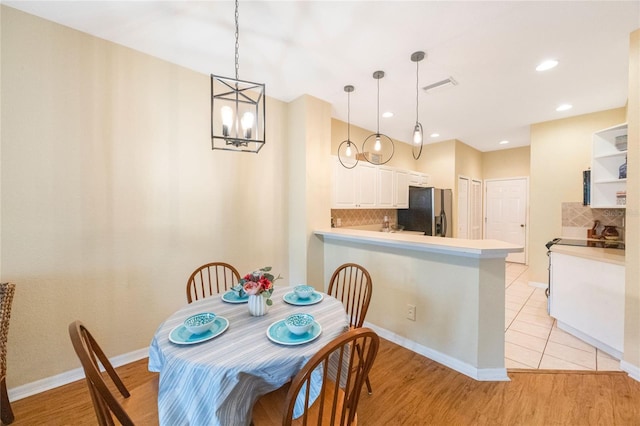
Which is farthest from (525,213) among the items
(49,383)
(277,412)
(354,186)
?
(49,383)

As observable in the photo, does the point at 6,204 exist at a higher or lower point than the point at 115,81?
lower

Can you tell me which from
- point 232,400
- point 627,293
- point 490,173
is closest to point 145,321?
point 232,400

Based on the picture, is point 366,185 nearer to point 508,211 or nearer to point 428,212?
point 428,212

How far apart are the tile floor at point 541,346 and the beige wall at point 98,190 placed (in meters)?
3.03

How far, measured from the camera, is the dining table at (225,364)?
985 millimetres

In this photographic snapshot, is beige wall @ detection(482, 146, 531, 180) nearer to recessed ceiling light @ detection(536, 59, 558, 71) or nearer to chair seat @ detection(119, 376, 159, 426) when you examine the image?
recessed ceiling light @ detection(536, 59, 558, 71)

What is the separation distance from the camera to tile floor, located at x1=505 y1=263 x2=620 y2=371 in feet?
7.14

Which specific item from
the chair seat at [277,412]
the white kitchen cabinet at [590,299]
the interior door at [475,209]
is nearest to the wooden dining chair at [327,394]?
the chair seat at [277,412]

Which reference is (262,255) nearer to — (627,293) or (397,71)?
(397,71)

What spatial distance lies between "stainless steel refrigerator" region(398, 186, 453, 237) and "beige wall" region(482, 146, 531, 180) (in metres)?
2.12

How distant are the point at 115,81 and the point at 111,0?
1.99 feet

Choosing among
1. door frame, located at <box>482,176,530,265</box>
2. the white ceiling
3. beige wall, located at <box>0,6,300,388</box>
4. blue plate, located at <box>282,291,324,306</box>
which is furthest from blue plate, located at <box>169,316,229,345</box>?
door frame, located at <box>482,176,530,265</box>

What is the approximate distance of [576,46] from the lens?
211 cm

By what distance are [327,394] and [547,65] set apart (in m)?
3.38
